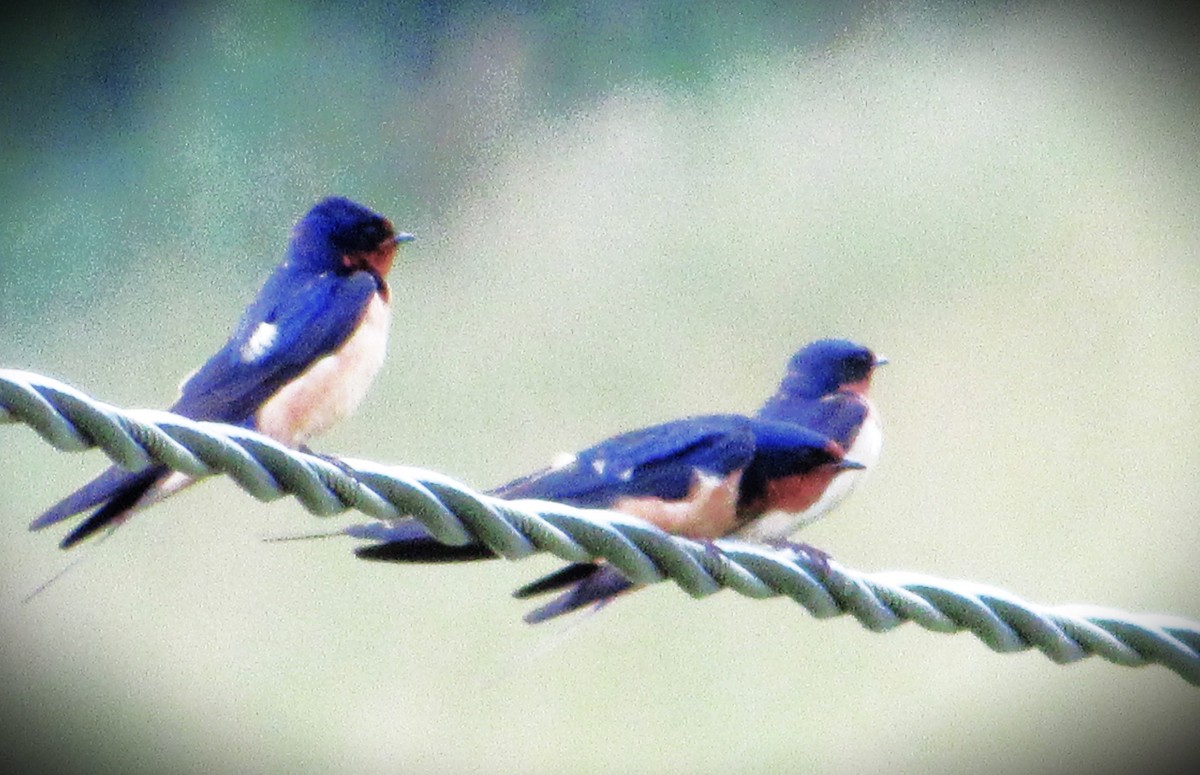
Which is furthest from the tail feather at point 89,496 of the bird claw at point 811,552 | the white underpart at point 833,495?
the white underpart at point 833,495

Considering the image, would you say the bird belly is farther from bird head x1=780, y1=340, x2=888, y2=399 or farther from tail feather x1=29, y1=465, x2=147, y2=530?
bird head x1=780, y1=340, x2=888, y2=399

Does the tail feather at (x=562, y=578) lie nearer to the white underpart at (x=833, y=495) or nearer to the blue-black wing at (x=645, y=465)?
the blue-black wing at (x=645, y=465)

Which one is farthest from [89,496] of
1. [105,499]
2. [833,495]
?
[833,495]

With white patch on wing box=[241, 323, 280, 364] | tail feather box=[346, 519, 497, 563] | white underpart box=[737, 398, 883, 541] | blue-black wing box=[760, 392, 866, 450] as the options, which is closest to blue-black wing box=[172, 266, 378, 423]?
white patch on wing box=[241, 323, 280, 364]

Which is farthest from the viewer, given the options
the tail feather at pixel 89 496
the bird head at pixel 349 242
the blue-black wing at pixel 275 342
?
the bird head at pixel 349 242

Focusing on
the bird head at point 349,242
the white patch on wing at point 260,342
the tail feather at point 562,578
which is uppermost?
the bird head at point 349,242

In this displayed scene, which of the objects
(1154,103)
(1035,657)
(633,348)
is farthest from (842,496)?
(1035,657)
